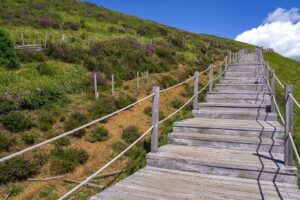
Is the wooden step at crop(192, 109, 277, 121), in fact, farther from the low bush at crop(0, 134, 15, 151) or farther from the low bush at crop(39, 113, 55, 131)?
the low bush at crop(0, 134, 15, 151)

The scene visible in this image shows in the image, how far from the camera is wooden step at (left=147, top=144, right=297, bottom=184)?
605 centimetres

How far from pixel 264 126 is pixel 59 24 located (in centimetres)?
2685

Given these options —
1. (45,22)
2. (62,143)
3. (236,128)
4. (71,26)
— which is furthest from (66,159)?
(71,26)

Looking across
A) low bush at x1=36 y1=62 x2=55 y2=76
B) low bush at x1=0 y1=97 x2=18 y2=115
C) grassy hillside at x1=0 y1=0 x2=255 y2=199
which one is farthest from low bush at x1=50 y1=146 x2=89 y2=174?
low bush at x1=36 y1=62 x2=55 y2=76

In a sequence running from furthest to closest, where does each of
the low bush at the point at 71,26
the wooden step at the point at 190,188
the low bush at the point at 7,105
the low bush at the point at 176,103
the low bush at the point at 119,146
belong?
the low bush at the point at 71,26, the low bush at the point at 176,103, the low bush at the point at 7,105, the low bush at the point at 119,146, the wooden step at the point at 190,188

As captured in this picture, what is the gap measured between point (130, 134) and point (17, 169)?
451 cm

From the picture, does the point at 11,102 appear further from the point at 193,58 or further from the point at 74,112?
the point at 193,58

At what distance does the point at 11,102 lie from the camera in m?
12.9

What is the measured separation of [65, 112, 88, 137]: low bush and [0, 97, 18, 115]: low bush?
84.2 inches

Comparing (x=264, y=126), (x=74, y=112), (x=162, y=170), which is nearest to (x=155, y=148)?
(x=162, y=170)

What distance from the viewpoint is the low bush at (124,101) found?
15.6 meters

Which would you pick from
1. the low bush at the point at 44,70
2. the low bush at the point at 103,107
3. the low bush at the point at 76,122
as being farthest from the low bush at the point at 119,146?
the low bush at the point at 44,70

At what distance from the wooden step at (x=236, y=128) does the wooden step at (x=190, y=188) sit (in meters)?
1.99

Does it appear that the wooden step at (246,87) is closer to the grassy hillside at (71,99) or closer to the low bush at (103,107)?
the grassy hillside at (71,99)
